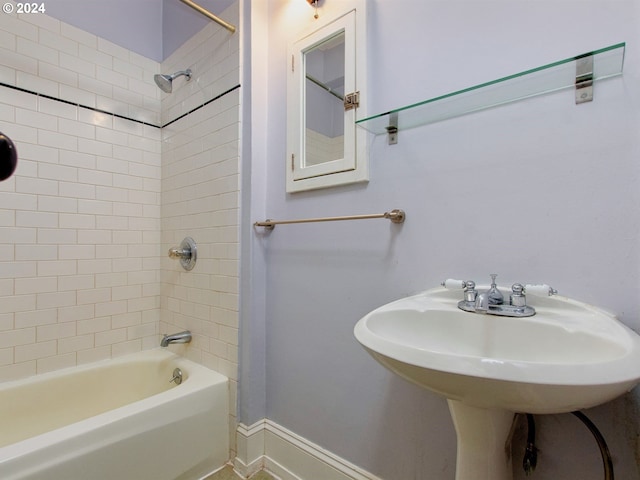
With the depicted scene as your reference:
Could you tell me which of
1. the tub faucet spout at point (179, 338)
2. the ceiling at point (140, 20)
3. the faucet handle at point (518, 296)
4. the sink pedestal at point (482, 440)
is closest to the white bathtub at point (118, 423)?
the tub faucet spout at point (179, 338)

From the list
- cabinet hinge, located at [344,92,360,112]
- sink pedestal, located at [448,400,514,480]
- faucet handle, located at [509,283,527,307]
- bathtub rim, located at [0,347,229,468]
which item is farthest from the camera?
cabinet hinge, located at [344,92,360,112]

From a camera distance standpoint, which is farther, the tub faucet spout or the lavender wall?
the tub faucet spout

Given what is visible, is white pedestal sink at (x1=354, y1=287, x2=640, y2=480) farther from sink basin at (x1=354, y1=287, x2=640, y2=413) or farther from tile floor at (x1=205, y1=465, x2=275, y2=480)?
tile floor at (x1=205, y1=465, x2=275, y2=480)

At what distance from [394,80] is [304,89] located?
0.46 meters

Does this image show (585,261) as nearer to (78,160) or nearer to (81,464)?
(81,464)

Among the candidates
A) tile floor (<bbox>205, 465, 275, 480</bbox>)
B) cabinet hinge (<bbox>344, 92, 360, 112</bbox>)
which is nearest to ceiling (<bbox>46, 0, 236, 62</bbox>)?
cabinet hinge (<bbox>344, 92, 360, 112</bbox>)

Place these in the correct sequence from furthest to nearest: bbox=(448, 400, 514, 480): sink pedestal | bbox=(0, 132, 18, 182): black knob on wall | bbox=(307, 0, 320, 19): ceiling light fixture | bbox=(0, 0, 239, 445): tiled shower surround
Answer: bbox=(0, 0, 239, 445): tiled shower surround → bbox=(307, 0, 320, 19): ceiling light fixture → bbox=(448, 400, 514, 480): sink pedestal → bbox=(0, 132, 18, 182): black knob on wall

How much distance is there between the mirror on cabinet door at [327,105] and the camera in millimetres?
1194

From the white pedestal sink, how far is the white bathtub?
98cm

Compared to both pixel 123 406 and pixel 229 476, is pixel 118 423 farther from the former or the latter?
pixel 229 476

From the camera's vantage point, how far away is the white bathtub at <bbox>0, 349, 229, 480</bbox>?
960 millimetres

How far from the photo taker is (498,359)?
52cm

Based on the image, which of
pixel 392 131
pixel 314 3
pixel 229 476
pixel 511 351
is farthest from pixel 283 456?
pixel 314 3

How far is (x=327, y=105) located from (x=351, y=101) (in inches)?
5.8
